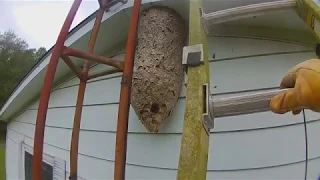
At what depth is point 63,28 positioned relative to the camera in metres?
1.32

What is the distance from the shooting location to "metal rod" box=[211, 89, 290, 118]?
0.61 metres

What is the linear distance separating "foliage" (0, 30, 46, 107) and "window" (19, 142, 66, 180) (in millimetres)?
8883

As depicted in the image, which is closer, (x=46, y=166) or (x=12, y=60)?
(x=46, y=166)

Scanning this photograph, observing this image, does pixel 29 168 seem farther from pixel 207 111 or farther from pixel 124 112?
pixel 207 111

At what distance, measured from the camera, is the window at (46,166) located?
2695 mm

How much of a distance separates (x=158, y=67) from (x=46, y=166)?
7.42 feet

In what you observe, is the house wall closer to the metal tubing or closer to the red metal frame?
the red metal frame

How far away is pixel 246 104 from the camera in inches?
24.2

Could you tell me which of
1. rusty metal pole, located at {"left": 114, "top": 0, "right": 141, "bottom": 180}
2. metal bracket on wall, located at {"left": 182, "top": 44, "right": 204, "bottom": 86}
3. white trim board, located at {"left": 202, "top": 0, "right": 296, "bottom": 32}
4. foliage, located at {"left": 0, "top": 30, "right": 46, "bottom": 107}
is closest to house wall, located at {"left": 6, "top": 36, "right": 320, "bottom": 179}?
rusty metal pole, located at {"left": 114, "top": 0, "right": 141, "bottom": 180}

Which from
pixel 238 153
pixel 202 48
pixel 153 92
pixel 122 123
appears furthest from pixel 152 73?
pixel 202 48

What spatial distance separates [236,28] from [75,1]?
753mm

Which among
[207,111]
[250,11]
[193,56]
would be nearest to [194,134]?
[207,111]

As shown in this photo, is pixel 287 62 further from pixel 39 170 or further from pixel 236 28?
pixel 39 170

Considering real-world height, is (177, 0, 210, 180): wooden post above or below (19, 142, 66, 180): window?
above
